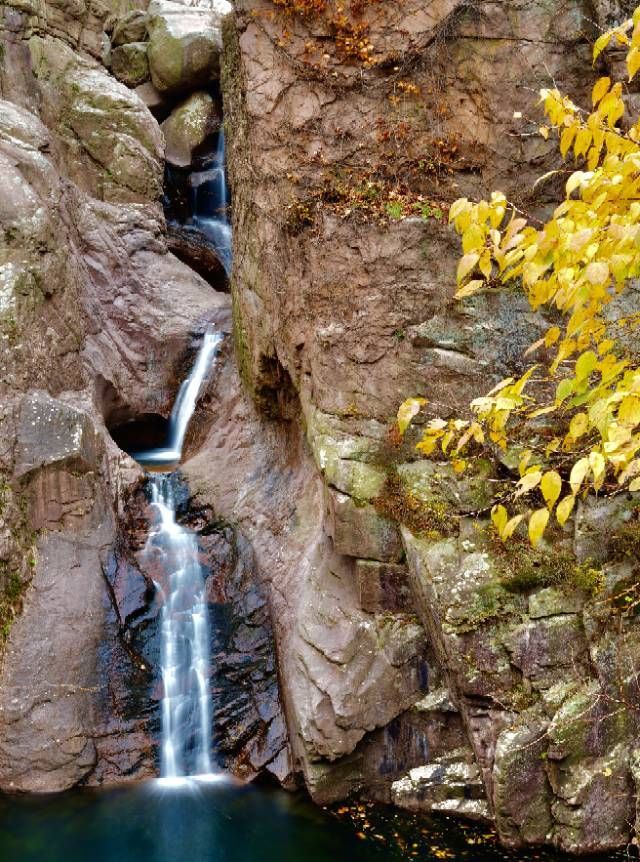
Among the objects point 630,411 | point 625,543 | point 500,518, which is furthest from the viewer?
point 625,543

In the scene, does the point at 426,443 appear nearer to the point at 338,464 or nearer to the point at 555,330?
the point at 555,330

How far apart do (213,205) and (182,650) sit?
1182cm

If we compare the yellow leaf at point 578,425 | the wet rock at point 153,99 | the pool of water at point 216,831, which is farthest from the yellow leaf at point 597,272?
the wet rock at point 153,99

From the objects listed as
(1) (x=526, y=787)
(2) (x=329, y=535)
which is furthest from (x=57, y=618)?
(1) (x=526, y=787)

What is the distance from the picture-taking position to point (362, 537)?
752 cm

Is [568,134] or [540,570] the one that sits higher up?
[568,134]

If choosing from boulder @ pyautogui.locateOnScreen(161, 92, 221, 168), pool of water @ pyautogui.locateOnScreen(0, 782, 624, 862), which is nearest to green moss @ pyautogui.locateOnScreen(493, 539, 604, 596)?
pool of water @ pyautogui.locateOnScreen(0, 782, 624, 862)

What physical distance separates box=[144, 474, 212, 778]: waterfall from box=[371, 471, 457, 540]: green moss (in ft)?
9.02

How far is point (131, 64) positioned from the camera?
1983cm

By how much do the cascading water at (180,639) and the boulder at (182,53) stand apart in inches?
500

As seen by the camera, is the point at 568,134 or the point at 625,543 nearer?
the point at 568,134

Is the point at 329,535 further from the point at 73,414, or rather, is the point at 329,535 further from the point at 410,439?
the point at 73,414

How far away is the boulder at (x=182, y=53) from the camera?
18984mm

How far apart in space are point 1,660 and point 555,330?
6.98 m
